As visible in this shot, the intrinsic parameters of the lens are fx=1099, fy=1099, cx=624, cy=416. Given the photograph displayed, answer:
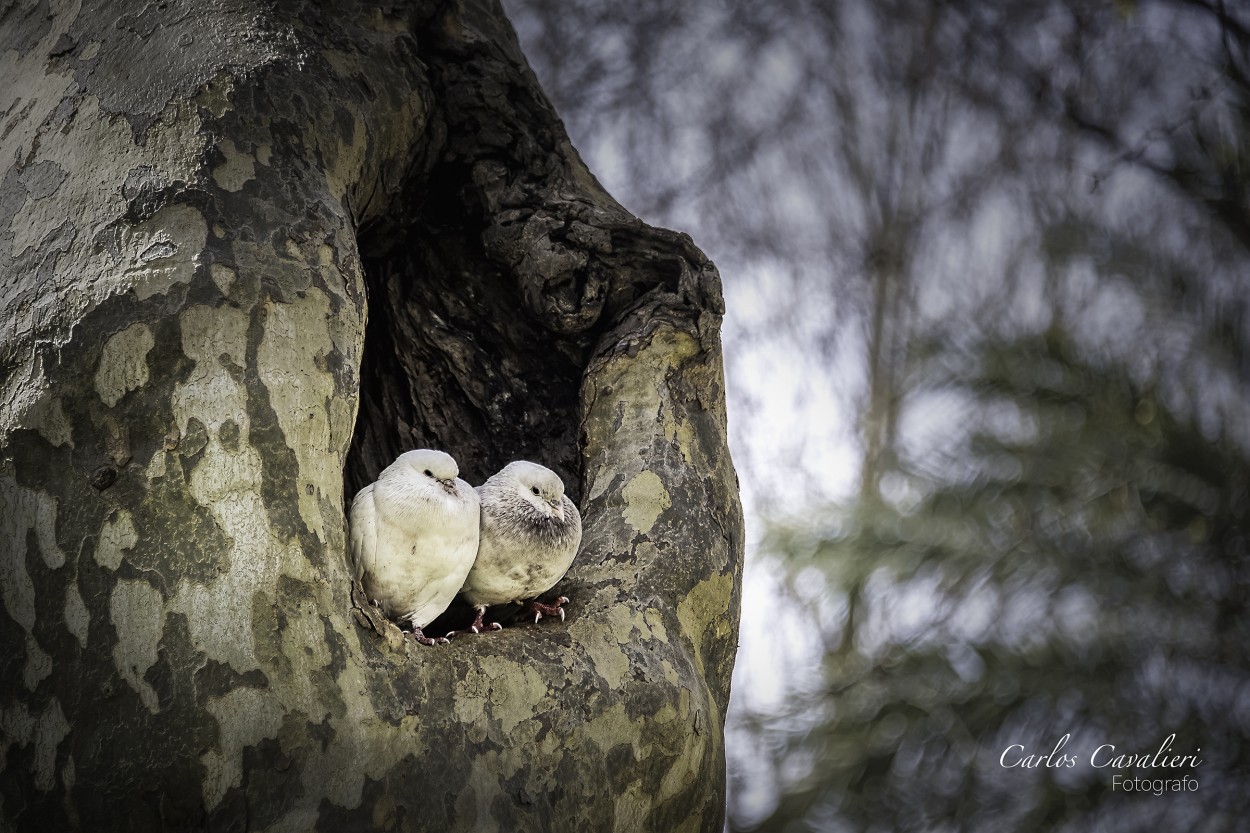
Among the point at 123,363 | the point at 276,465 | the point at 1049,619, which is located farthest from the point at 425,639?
the point at 1049,619

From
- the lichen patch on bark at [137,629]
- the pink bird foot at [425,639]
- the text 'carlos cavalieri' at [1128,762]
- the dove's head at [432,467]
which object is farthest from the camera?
Result: the text 'carlos cavalieri' at [1128,762]

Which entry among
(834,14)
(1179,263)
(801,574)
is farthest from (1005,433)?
(834,14)

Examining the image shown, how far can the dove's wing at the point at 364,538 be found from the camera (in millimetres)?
1230

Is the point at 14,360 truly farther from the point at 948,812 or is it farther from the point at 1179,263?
the point at 1179,263

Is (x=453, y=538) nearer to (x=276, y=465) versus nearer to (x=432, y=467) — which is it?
(x=432, y=467)

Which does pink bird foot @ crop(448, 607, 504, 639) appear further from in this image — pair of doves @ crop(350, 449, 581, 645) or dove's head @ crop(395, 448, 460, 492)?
dove's head @ crop(395, 448, 460, 492)

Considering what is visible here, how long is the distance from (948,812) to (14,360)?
6.57 feet

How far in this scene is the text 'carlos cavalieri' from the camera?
2.09m

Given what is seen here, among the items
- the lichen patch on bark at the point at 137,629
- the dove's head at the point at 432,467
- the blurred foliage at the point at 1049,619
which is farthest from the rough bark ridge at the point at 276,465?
the blurred foliage at the point at 1049,619

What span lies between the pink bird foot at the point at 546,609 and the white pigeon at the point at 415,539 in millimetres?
111

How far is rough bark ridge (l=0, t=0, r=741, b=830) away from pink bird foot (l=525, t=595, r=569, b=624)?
25 mm

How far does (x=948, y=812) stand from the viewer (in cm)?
232

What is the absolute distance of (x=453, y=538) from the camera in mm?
1251

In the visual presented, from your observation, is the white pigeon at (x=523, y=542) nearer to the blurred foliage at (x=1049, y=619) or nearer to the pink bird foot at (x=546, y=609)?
the pink bird foot at (x=546, y=609)
